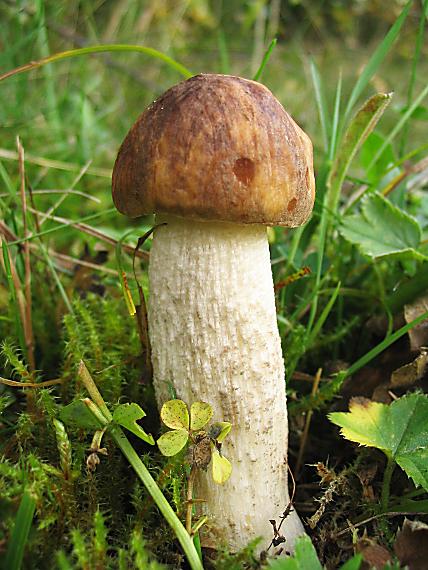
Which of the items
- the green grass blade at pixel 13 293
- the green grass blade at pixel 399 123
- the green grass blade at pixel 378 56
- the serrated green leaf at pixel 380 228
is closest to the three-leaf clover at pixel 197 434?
the green grass blade at pixel 13 293

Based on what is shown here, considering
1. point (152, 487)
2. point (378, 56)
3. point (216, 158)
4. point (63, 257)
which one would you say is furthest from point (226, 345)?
point (378, 56)

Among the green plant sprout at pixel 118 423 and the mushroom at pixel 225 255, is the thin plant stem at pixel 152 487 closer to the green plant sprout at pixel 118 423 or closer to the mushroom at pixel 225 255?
the green plant sprout at pixel 118 423

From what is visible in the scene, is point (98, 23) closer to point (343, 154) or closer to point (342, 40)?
point (342, 40)

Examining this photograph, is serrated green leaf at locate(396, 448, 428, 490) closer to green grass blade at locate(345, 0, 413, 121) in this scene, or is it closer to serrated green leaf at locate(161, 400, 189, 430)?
serrated green leaf at locate(161, 400, 189, 430)

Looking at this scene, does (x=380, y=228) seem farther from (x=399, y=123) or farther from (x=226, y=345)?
(x=226, y=345)

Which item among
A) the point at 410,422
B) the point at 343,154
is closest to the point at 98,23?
the point at 343,154

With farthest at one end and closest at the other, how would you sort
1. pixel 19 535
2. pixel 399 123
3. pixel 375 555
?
pixel 399 123 < pixel 375 555 < pixel 19 535

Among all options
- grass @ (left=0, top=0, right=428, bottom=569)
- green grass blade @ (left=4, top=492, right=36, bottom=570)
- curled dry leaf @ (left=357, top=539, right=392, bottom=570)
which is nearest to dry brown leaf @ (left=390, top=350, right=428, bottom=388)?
grass @ (left=0, top=0, right=428, bottom=569)
